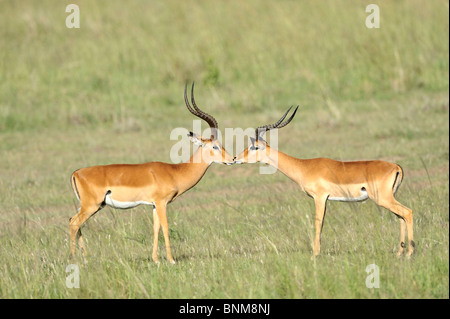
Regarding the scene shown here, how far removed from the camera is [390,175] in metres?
6.35

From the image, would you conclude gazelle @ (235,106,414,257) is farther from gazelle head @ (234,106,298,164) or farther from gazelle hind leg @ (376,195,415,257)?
gazelle head @ (234,106,298,164)

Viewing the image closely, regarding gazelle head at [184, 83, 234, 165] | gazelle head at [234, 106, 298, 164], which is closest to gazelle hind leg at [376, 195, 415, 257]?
gazelle head at [234, 106, 298, 164]

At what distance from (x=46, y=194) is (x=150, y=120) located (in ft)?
18.5

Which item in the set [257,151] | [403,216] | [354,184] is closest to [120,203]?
[257,151]

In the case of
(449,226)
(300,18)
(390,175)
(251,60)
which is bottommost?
(449,226)

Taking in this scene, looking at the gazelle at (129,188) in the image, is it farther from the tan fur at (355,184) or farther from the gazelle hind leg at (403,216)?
the gazelle hind leg at (403,216)

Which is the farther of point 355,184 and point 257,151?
point 257,151

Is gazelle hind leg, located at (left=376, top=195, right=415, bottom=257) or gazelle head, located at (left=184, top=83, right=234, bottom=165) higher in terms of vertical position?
gazelle head, located at (left=184, top=83, right=234, bottom=165)

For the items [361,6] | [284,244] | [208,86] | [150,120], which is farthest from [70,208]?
[361,6]

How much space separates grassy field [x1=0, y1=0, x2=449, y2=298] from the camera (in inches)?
235

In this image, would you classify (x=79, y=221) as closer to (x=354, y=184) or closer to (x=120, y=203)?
(x=120, y=203)

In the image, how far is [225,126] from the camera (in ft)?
50.0

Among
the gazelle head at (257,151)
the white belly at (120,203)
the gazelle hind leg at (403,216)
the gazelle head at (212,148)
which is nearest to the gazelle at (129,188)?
the white belly at (120,203)
